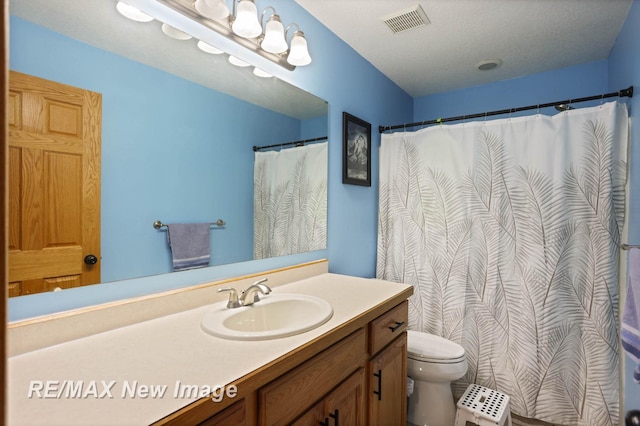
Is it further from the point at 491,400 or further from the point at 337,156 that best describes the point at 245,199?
the point at 491,400

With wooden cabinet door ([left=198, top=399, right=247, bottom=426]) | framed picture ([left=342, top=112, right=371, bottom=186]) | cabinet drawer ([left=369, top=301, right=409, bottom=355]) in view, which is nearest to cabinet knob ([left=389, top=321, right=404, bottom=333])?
cabinet drawer ([left=369, top=301, right=409, bottom=355])

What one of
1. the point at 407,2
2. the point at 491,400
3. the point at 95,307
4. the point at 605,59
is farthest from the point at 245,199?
the point at 605,59

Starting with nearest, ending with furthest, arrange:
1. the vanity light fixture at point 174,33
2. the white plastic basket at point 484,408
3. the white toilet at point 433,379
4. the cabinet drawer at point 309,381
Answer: the cabinet drawer at point 309,381 → the vanity light fixture at point 174,33 → the white plastic basket at point 484,408 → the white toilet at point 433,379

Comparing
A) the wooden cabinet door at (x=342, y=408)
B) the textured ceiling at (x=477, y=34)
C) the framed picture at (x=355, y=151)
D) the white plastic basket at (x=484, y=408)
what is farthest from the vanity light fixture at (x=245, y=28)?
the white plastic basket at (x=484, y=408)

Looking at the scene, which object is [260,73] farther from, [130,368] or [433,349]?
[433,349]

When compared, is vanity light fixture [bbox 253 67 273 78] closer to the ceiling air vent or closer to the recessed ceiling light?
the ceiling air vent

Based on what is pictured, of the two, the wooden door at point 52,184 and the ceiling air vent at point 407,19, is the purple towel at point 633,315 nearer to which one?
the ceiling air vent at point 407,19

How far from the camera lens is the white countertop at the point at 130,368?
0.57 metres

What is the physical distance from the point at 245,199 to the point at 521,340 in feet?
5.79

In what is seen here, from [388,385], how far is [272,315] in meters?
0.60

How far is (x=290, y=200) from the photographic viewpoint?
1.66 m

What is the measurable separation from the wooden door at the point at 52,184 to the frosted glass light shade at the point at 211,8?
1.65 feet

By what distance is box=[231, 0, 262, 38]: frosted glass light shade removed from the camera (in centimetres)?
124

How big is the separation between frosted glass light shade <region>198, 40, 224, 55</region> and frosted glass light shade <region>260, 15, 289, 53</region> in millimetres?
215
